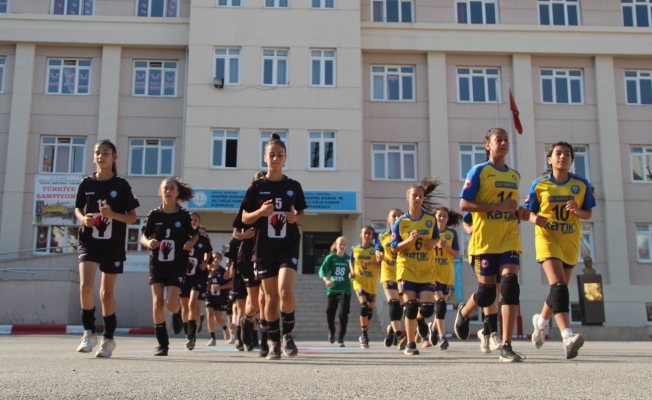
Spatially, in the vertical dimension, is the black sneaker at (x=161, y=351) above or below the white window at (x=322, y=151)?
below

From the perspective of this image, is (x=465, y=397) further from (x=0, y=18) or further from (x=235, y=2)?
(x=0, y=18)

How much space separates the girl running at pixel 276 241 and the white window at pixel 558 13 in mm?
26891

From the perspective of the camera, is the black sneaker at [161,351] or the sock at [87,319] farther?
the black sneaker at [161,351]

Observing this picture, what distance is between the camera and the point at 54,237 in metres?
29.1

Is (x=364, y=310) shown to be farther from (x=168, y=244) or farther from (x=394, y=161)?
(x=394, y=161)

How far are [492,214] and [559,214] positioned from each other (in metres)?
0.78

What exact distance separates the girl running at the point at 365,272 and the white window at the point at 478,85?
60.7ft

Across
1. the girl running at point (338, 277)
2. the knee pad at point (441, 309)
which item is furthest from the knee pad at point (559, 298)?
the girl running at point (338, 277)

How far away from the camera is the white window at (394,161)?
30.0 meters

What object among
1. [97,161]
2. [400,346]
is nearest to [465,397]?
[97,161]

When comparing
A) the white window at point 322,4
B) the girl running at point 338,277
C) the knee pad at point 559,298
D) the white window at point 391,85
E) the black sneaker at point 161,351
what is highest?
the white window at point 322,4

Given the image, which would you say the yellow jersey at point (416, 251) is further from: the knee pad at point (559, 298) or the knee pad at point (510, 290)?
the knee pad at point (559, 298)

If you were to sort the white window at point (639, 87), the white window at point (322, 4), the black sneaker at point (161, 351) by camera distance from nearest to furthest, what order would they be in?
the black sneaker at point (161, 351), the white window at point (322, 4), the white window at point (639, 87)

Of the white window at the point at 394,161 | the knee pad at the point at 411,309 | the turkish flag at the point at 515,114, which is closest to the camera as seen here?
the knee pad at the point at 411,309
